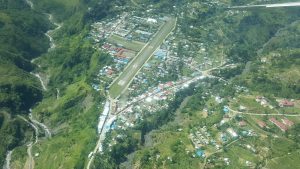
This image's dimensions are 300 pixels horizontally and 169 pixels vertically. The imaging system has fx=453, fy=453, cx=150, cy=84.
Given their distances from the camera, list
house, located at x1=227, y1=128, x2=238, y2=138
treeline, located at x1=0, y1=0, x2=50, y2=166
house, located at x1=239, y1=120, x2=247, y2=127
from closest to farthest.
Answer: house, located at x1=227, y1=128, x2=238, y2=138 → house, located at x1=239, y1=120, x2=247, y2=127 → treeline, located at x1=0, y1=0, x2=50, y2=166

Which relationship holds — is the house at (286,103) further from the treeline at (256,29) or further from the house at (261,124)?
the treeline at (256,29)

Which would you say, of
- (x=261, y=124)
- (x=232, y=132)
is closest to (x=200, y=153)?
(x=232, y=132)

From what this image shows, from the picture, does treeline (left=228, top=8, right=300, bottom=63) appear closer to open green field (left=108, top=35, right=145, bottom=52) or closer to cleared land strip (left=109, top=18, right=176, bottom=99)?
cleared land strip (left=109, top=18, right=176, bottom=99)

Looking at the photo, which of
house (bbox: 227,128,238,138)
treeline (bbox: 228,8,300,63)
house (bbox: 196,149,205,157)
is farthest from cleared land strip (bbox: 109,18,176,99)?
house (bbox: 227,128,238,138)

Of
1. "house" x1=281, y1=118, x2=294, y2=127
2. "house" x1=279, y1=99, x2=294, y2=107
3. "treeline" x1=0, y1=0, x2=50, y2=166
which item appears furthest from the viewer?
"house" x1=279, y1=99, x2=294, y2=107

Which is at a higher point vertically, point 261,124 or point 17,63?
point 17,63

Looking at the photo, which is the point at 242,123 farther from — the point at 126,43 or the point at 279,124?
the point at 126,43

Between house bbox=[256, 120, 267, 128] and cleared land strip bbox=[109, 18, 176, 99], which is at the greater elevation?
cleared land strip bbox=[109, 18, 176, 99]

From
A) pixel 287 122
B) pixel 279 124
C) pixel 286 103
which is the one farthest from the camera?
pixel 286 103
